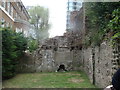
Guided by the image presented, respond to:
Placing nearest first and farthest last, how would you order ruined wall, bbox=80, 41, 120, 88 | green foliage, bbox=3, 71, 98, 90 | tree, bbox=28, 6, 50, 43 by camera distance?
ruined wall, bbox=80, 41, 120, 88 → green foliage, bbox=3, 71, 98, 90 → tree, bbox=28, 6, 50, 43

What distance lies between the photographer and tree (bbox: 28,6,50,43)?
1389cm

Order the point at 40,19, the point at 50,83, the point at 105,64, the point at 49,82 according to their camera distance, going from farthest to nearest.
→ 1. the point at 40,19
2. the point at 49,82
3. the point at 50,83
4. the point at 105,64

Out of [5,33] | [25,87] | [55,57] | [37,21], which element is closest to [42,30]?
[37,21]

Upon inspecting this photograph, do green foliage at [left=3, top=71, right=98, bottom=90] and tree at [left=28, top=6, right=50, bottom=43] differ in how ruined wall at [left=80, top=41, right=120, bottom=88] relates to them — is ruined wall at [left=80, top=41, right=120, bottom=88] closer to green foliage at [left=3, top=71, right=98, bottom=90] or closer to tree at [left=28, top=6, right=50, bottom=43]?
green foliage at [left=3, top=71, right=98, bottom=90]

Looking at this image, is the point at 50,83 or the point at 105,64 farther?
the point at 50,83

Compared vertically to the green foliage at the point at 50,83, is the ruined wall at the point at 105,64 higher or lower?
higher

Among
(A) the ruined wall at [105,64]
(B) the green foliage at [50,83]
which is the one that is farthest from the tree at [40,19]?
(A) the ruined wall at [105,64]

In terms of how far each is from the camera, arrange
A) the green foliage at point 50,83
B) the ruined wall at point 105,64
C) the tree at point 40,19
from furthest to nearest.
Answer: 1. the tree at point 40,19
2. the green foliage at point 50,83
3. the ruined wall at point 105,64

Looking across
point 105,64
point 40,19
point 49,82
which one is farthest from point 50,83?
point 40,19

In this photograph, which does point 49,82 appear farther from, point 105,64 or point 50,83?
point 105,64

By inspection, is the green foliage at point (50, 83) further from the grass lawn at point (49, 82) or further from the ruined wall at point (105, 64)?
the ruined wall at point (105, 64)

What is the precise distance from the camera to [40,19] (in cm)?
1484

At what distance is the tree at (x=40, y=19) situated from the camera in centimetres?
1389

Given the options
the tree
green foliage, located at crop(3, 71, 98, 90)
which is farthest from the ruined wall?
the tree
